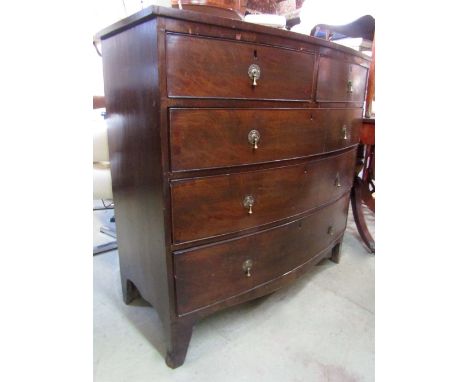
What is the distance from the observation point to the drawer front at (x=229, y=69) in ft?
2.47

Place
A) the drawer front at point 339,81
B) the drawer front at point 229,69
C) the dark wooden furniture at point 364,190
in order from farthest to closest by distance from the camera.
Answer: the dark wooden furniture at point 364,190, the drawer front at point 339,81, the drawer front at point 229,69

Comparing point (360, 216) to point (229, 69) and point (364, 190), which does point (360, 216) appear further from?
point (229, 69)

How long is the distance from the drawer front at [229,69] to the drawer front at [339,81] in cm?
10

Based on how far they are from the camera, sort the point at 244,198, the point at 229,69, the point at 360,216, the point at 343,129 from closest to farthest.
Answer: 1. the point at 229,69
2. the point at 244,198
3. the point at 343,129
4. the point at 360,216

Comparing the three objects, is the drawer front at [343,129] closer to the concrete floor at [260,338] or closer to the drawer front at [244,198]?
the drawer front at [244,198]

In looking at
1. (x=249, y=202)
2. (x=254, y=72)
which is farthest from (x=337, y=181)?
(x=254, y=72)

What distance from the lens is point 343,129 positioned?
1.30m

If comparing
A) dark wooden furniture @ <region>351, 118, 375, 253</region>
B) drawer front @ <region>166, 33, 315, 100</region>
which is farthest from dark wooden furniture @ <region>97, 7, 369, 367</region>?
dark wooden furniture @ <region>351, 118, 375, 253</region>

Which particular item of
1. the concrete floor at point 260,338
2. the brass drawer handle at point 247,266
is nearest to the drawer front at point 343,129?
the brass drawer handle at point 247,266

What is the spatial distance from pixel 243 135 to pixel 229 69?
0.19 m

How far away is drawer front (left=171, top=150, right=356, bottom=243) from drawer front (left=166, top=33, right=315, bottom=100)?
24cm
